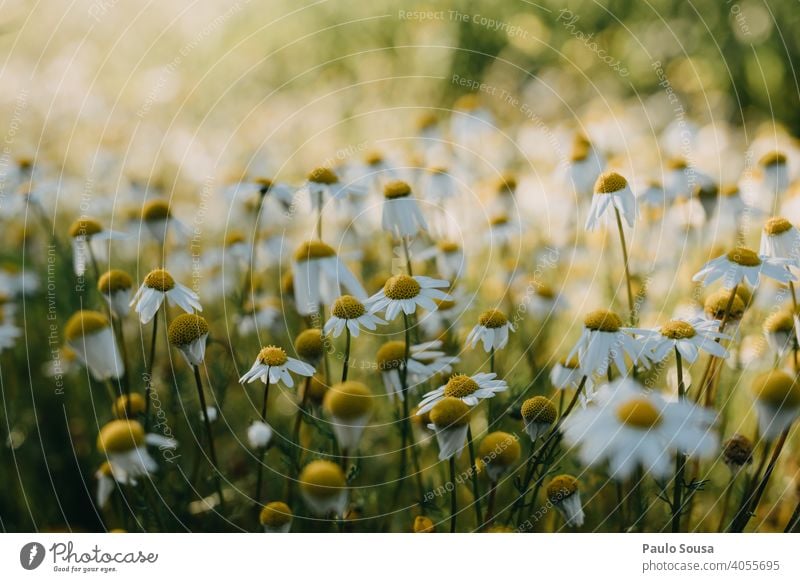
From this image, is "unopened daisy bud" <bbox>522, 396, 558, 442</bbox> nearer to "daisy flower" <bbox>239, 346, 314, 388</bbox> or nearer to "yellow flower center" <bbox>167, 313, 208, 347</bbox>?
"daisy flower" <bbox>239, 346, 314, 388</bbox>

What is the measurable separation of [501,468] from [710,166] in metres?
1.11

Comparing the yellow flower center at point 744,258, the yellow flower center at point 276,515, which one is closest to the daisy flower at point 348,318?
the yellow flower center at point 276,515

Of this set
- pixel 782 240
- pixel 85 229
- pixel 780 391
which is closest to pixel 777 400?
pixel 780 391

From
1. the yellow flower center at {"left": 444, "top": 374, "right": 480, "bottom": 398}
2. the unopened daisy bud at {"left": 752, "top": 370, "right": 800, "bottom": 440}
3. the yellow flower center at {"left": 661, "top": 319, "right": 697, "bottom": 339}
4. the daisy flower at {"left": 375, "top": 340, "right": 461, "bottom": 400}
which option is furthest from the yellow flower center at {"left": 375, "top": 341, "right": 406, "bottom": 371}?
the unopened daisy bud at {"left": 752, "top": 370, "right": 800, "bottom": 440}

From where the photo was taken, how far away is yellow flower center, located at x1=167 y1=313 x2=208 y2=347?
0.78m

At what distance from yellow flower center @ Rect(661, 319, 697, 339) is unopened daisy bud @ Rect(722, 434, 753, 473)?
0.64 feet

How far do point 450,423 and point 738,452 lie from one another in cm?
40

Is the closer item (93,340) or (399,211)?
(93,340)

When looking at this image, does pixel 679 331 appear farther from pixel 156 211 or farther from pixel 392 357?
pixel 156 211

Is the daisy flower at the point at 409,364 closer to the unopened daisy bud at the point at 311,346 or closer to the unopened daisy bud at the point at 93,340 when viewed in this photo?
the unopened daisy bud at the point at 311,346

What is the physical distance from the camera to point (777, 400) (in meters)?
0.75

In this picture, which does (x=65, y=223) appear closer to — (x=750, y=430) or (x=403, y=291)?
(x=403, y=291)
